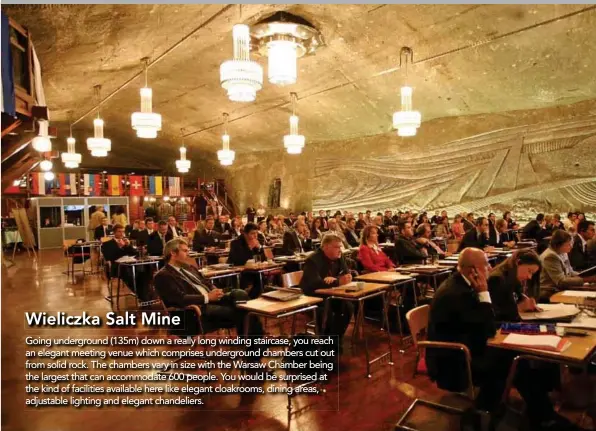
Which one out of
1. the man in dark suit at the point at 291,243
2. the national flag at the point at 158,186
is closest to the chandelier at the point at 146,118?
the man in dark suit at the point at 291,243

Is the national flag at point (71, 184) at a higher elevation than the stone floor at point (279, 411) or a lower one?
higher

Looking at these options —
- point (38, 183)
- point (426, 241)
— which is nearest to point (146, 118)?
point (426, 241)

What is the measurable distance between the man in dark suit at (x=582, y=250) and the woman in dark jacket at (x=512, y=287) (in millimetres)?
2963

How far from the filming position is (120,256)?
688 cm

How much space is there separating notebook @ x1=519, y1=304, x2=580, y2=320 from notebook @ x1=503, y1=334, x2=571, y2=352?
505 mm

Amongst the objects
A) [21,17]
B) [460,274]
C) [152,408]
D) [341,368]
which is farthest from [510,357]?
[21,17]

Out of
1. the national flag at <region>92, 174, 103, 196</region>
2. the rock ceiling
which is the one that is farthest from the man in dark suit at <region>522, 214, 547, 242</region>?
the national flag at <region>92, 174, 103, 196</region>

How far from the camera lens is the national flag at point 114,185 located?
16.9 metres

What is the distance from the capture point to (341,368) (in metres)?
3.87

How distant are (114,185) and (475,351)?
16.8 m

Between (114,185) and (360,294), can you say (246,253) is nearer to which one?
(360,294)

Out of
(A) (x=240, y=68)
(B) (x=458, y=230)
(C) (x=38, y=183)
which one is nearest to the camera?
(A) (x=240, y=68)

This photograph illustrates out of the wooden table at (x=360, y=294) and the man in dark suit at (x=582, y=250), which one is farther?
the man in dark suit at (x=582, y=250)

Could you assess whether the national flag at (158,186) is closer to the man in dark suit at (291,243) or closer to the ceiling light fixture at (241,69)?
the man in dark suit at (291,243)
